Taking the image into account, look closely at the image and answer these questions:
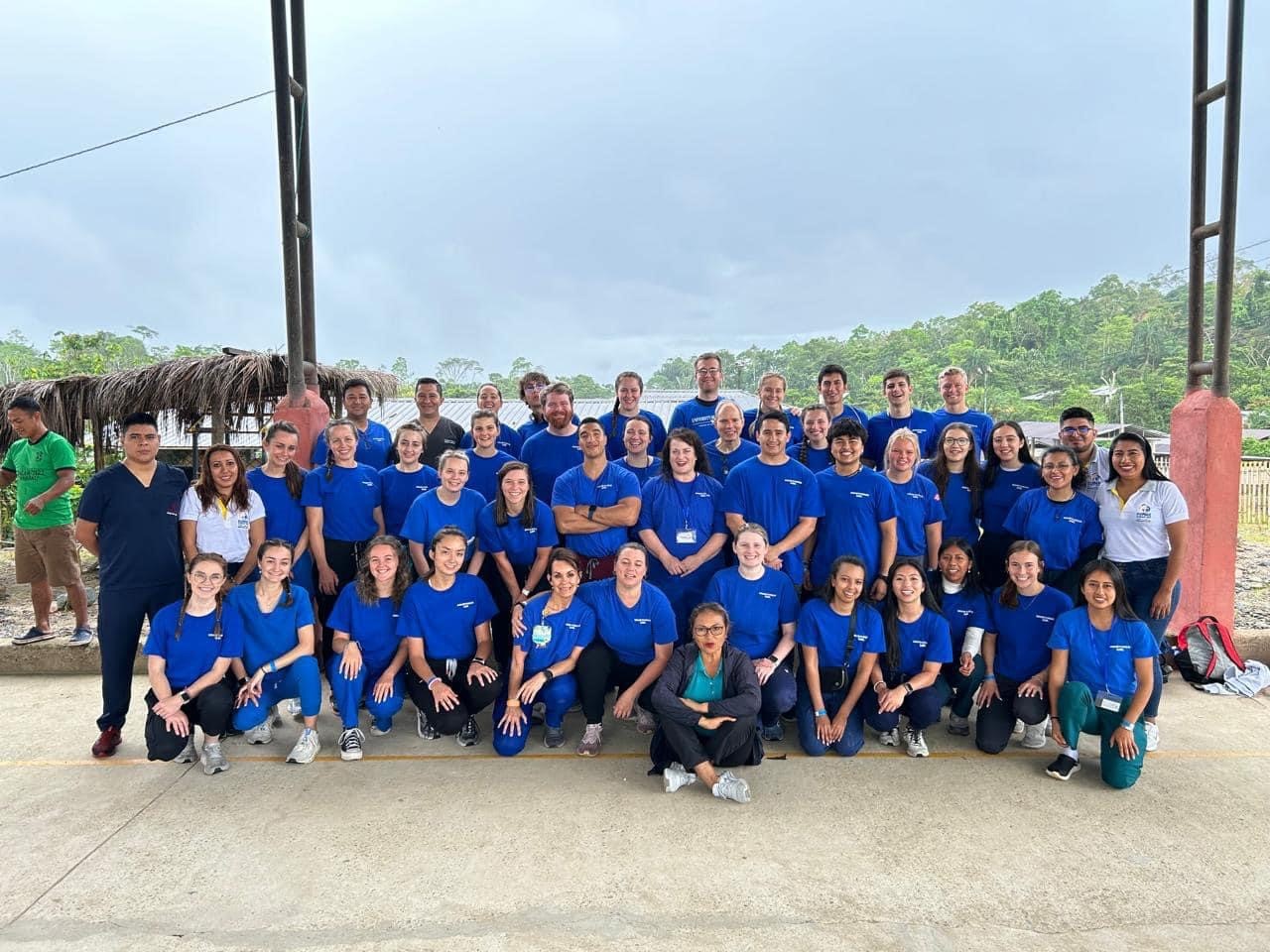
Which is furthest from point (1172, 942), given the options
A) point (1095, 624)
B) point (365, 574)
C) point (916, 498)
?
point (365, 574)

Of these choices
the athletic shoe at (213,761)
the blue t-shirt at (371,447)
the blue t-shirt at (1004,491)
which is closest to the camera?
the athletic shoe at (213,761)

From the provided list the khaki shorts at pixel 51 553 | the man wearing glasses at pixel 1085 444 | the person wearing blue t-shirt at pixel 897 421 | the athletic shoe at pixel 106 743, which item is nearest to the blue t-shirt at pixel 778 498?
the person wearing blue t-shirt at pixel 897 421

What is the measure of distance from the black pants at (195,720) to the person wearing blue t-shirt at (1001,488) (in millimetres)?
4052

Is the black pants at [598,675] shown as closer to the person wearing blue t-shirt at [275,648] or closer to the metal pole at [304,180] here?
the person wearing blue t-shirt at [275,648]

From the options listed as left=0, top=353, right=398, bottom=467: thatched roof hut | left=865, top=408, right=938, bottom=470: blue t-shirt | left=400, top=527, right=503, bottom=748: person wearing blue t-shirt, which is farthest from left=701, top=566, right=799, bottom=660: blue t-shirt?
left=0, top=353, right=398, bottom=467: thatched roof hut

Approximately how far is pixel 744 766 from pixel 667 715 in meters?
0.52

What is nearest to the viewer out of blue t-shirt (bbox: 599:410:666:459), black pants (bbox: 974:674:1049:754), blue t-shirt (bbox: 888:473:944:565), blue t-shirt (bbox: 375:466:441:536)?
black pants (bbox: 974:674:1049:754)

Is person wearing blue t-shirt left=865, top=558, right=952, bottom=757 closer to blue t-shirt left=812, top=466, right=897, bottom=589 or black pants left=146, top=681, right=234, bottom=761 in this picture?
blue t-shirt left=812, top=466, right=897, bottom=589

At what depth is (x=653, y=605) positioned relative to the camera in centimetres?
409

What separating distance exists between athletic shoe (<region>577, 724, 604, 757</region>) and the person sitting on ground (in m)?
0.33

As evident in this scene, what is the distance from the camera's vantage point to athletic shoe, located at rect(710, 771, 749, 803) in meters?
3.52

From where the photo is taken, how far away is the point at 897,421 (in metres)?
5.31

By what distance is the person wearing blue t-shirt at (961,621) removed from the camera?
420 centimetres

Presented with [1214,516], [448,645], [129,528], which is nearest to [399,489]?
[448,645]
